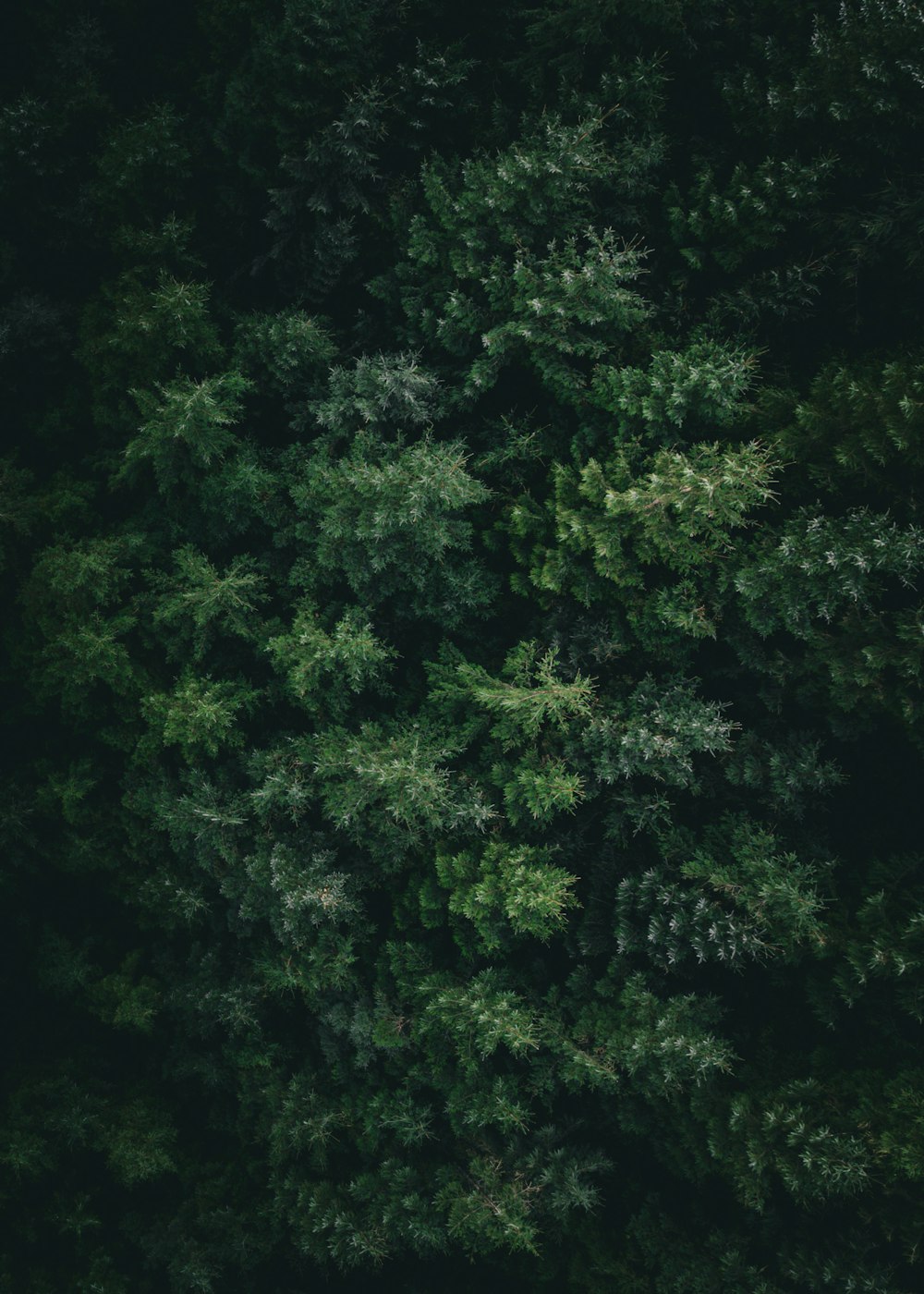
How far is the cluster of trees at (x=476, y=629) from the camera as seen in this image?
25.7 ft

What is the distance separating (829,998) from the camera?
27.3 feet

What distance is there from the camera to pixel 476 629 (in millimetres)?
10328

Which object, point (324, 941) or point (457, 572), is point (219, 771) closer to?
point (324, 941)

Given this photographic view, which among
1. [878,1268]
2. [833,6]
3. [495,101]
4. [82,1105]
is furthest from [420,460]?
[82,1105]

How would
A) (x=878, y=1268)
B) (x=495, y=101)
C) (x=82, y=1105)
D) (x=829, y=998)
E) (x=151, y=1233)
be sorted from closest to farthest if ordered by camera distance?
(x=878, y=1268), (x=829, y=998), (x=495, y=101), (x=151, y=1233), (x=82, y=1105)

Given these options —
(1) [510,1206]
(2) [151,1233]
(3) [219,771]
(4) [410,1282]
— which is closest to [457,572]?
(3) [219,771]

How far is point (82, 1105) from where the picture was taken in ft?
37.1

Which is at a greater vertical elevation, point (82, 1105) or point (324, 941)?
point (324, 941)

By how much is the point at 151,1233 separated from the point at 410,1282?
4.27 m

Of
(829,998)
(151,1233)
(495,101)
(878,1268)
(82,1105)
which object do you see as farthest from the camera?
(82,1105)

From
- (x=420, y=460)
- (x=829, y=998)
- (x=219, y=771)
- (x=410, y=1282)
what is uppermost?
(x=420, y=460)

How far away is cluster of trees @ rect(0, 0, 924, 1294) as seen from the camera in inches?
308

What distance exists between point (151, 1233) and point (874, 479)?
1537cm

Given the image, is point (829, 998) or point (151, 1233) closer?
point (829, 998)
